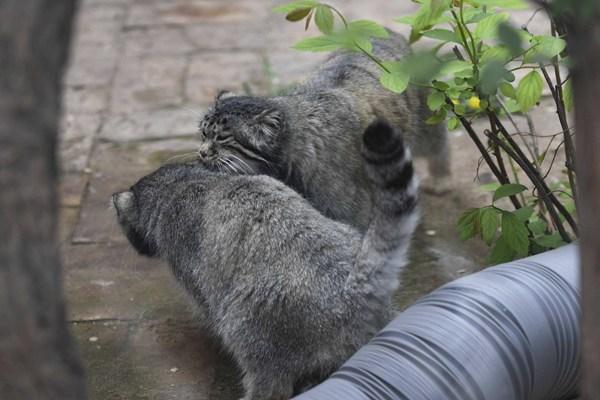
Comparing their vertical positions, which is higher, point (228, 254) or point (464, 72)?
point (464, 72)

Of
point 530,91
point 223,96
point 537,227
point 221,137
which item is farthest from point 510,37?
point 223,96

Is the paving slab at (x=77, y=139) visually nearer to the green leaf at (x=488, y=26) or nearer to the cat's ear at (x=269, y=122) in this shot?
the cat's ear at (x=269, y=122)

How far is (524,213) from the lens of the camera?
3.90 metres

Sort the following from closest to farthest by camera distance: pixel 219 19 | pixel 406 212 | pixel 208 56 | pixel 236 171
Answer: pixel 406 212 → pixel 236 171 → pixel 208 56 → pixel 219 19

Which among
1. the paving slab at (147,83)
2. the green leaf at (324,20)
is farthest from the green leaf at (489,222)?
the paving slab at (147,83)

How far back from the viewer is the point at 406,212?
328 centimetres

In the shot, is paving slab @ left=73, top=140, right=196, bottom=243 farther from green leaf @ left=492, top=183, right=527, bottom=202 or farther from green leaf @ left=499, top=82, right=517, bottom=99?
green leaf @ left=499, top=82, right=517, bottom=99

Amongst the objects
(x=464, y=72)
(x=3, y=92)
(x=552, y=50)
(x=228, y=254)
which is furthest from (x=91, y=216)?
(x=3, y=92)

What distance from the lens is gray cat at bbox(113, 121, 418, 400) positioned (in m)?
3.35

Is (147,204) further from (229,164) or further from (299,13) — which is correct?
(299,13)

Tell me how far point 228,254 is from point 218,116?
2.95 feet

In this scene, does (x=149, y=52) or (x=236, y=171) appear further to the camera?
(x=149, y=52)

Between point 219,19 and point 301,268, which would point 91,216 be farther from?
point 219,19

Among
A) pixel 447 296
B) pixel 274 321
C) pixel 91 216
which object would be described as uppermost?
pixel 447 296
